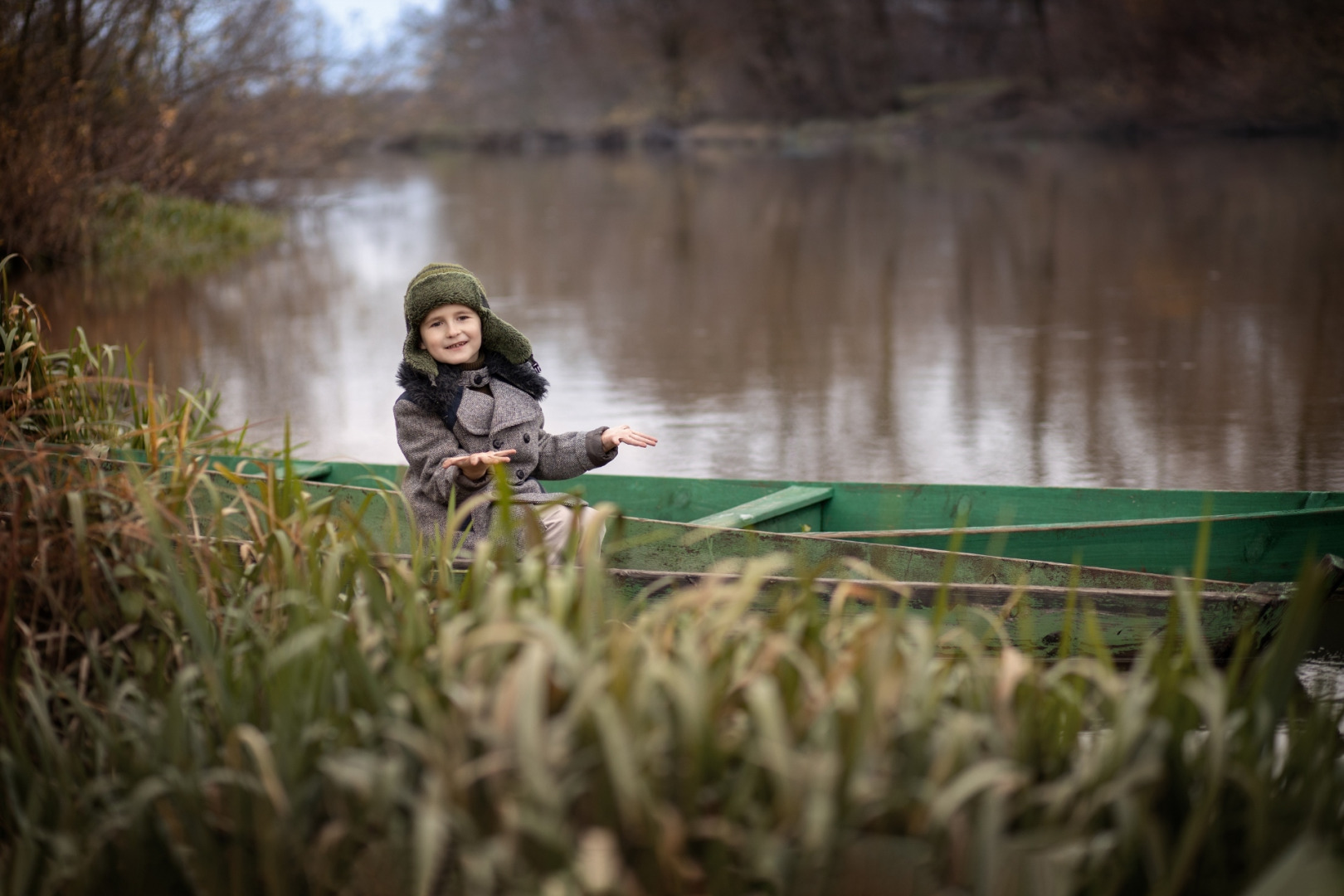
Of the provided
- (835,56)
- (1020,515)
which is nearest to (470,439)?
(1020,515)

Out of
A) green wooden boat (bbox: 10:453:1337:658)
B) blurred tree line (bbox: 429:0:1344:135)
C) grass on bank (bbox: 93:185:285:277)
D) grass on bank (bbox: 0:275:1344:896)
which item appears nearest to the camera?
grass on bank (bbox: 0:275:1344:896)

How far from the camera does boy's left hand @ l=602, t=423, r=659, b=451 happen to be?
3.58 metres

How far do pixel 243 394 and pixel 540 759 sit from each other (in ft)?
23.3

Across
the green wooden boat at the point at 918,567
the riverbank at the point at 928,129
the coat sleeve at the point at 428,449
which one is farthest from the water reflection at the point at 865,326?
the riverbank at the point at 928,129

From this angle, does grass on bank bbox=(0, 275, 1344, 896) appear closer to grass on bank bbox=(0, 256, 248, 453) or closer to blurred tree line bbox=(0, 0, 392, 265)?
grass on bank bbox=(0, 256, 248, 453)

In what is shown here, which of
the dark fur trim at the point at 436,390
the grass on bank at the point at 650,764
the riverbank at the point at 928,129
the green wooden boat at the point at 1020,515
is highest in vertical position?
the riverbank at the point at 928,129

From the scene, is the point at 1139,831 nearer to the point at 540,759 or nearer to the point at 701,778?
the point at 701,778

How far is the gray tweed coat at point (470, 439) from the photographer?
3.77m

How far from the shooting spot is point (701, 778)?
195 cm

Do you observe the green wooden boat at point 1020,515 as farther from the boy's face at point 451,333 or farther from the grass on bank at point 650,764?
the grass on bank at point 650,764

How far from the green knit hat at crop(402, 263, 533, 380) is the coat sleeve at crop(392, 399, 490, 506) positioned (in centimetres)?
13

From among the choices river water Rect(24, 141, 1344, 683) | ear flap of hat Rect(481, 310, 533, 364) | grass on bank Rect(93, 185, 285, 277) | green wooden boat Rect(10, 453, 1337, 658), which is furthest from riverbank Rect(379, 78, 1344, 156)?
ear flap of hat Rect(481, 310, 533, 364)

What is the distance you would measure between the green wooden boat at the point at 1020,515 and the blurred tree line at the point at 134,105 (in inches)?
294

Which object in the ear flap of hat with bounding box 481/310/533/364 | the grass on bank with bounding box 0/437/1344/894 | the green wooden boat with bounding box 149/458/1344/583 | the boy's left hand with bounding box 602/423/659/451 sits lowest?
the grass on bank with bounding box 0/437/1344/894
